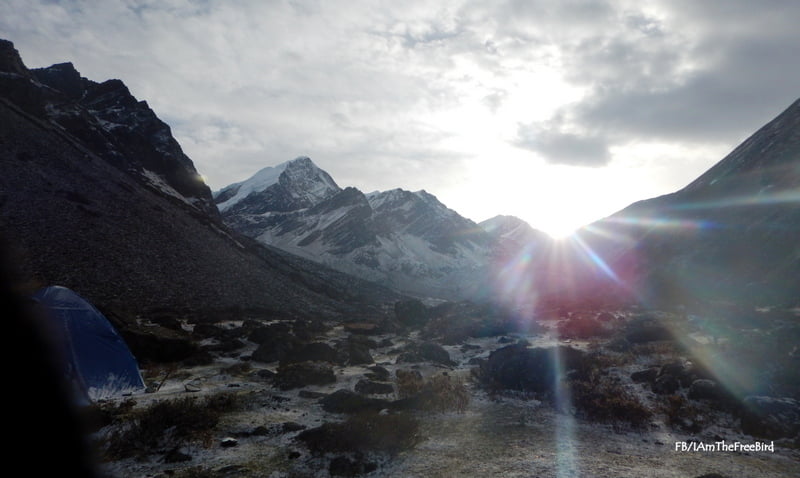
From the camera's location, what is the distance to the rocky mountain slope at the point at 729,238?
41.1 metres

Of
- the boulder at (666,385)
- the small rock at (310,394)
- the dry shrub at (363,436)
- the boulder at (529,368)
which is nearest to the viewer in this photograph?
the dry shrub at (363,436)

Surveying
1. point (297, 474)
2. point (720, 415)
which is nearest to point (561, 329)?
point (720, 415)

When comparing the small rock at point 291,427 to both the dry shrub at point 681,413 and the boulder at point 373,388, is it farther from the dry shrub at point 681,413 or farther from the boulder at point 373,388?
the dry shrub at point 681,413

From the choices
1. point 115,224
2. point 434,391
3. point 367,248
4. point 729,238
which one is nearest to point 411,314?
point 434,391

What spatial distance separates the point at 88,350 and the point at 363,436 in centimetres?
1151

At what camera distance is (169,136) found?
91250 millimetres

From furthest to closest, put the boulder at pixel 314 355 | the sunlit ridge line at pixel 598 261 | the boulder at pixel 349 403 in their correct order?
1. the sunlit ridge line at pixel 598 261
2. the boulder at pixel 314 355
3. the boulder at pixel 349 403

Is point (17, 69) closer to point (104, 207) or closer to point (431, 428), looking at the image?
point (104, 207)

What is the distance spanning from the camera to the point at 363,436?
1243cm

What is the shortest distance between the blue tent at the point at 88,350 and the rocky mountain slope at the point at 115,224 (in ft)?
70.2

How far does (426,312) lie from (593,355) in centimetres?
3193

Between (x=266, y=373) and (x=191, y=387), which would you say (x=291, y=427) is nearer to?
(x=191, y=387)

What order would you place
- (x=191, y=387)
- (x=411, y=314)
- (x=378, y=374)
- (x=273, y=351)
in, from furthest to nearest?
(x=411, y=314)
(x=273, y=351)
(x=378, y=374)
(x=191, y=387)

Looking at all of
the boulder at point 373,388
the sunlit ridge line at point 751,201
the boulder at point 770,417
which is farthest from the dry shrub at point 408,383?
the sunlit ridge line at point 751,201
